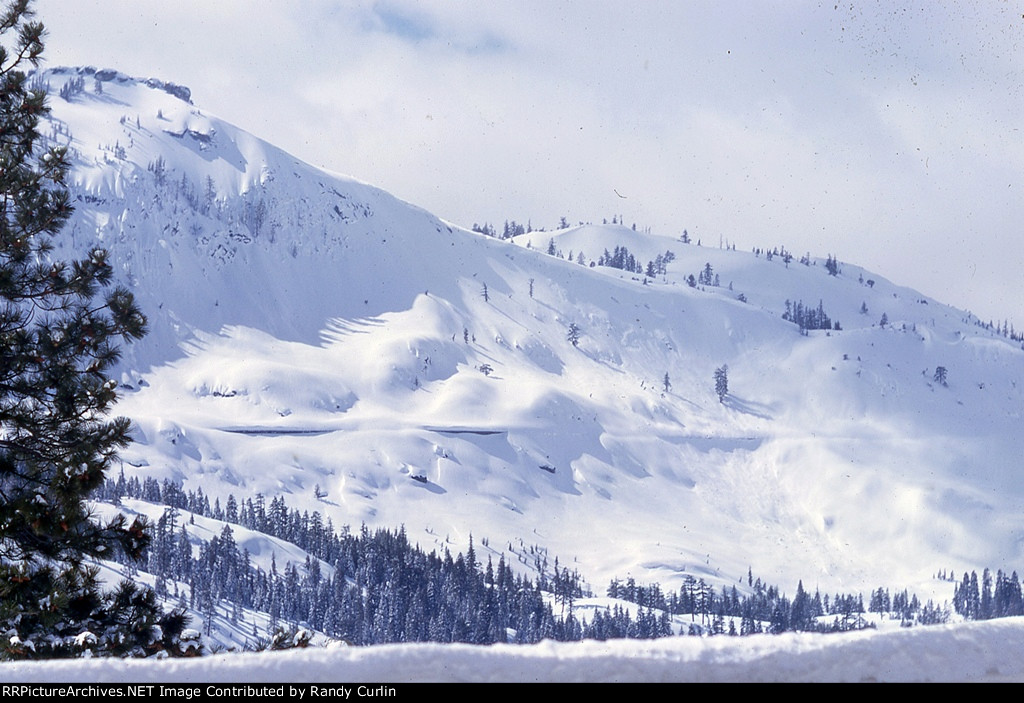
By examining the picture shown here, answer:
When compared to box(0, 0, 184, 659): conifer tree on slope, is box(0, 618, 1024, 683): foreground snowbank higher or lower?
lower

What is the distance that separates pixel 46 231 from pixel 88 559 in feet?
12.1

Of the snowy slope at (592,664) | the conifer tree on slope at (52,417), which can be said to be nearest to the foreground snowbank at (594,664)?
the snowy slope at (592,664)

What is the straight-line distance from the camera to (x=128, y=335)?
11477 mm

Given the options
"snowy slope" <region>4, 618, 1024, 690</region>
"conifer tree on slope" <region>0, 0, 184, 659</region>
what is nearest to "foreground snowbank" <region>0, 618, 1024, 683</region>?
"snowy slope" <region>4, 618, 1024, 690</region>

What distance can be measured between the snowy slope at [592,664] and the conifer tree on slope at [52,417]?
7.81 m

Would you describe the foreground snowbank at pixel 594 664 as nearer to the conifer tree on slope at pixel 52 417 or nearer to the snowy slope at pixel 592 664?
the snowy slope at pixel 592 664

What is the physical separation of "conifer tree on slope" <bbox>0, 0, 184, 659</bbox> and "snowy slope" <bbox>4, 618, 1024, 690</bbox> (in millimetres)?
7807

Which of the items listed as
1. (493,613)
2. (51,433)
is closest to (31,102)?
(51,433)

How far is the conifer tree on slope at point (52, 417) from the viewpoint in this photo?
33.3ft

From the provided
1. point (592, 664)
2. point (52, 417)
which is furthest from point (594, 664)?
point (52, 417)

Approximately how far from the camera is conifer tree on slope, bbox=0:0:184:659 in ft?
33.3

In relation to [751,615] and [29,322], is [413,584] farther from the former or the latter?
[29,322]

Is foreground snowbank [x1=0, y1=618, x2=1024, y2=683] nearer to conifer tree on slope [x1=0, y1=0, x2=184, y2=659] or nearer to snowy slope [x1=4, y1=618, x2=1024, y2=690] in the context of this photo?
snowy slope [x1=4, y1=618, x2=1024, y2=690]

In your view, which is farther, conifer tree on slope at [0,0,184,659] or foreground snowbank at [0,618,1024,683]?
conifer tree on slope at [0,0,184,659]
